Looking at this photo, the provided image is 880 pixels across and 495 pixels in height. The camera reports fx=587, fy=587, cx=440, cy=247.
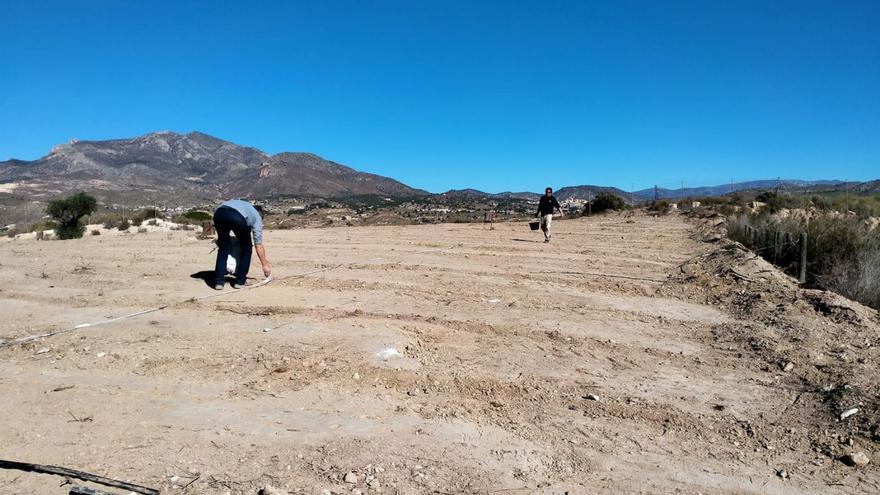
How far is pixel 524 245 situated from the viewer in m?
16.4

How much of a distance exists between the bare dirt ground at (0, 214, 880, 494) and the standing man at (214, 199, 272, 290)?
0.46m

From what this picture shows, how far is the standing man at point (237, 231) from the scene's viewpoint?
29.6ft

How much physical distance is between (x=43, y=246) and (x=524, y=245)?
1306 centimetres

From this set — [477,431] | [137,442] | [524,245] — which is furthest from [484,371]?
[524,245]

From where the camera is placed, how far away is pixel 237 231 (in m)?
9.15

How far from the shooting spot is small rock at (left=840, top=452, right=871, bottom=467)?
12.4ft

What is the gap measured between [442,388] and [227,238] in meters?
5.69

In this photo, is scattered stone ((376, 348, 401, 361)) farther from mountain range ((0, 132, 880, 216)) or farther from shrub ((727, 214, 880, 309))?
mountain range ((0, 132, 880, 216))

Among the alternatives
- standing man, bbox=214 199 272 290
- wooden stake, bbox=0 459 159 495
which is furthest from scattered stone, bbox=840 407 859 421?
standing man, bbox=214 199 272 290

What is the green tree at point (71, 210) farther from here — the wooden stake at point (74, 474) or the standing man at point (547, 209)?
the wooden stake at point (74, 474)

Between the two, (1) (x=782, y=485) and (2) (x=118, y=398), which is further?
(2) (x=118, y=398)

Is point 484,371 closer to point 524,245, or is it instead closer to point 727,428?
point 727,428

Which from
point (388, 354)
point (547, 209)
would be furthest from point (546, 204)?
point (388, 354)

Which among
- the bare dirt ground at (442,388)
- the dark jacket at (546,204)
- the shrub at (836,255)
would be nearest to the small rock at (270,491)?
the bare dirt ground at (442,388)
